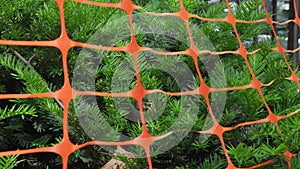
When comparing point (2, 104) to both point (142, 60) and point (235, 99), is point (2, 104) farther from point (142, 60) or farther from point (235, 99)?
point (235, 99)

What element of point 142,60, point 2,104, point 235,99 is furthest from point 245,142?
point 2,104

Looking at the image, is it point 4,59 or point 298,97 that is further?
point 298,97

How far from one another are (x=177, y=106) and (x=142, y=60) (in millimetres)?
81

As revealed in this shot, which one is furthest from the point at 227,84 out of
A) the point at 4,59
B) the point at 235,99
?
the point at 4,59

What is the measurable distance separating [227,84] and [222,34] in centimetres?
11

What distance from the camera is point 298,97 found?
62 centimetres

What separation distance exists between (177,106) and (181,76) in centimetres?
8

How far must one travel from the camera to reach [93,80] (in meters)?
0.53

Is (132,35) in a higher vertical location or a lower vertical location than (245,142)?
higher

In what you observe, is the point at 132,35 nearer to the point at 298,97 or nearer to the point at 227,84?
the point at 227,84

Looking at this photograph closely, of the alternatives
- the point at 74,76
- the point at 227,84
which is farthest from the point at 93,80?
the point at 227,84

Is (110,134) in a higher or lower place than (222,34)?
lower

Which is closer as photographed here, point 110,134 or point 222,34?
point 110,134

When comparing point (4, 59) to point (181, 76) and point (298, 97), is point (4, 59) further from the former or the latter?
point (298, 97)
